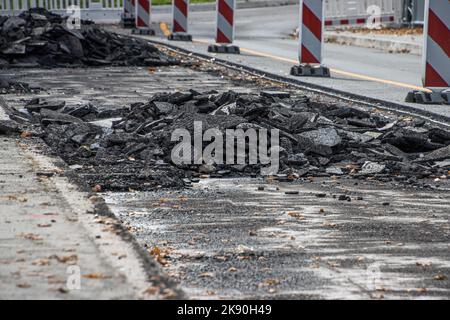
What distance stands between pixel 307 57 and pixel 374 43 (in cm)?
883

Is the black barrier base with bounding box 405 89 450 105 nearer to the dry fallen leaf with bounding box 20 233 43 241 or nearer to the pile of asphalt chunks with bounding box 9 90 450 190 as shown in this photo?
the pile of asphalt chunks with bounding box 9 90 450 190

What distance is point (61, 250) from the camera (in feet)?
19.4

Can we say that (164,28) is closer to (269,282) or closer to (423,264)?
(423,264)

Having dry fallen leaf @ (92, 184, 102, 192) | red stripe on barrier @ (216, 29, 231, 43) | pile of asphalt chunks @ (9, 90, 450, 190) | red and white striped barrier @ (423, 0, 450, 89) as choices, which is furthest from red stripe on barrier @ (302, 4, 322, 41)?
dry fallen leaf @ (92, 184, 102, 192)

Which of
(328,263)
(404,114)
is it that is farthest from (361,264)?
(404,114)

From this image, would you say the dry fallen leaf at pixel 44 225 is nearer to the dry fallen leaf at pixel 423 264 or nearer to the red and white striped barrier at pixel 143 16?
the dry fallen leaf at pixel 423 264

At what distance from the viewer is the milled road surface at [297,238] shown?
5.88 meters

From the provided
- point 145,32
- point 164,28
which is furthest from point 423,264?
point 164,28

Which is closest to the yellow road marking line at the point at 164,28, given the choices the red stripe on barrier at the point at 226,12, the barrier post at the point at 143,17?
the barrier post at the point at 143,17

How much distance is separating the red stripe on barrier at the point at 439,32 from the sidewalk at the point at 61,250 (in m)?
6.57

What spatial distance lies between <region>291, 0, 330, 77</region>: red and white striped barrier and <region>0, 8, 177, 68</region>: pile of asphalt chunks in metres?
2.67

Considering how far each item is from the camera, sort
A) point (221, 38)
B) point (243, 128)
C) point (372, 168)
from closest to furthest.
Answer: point (372, 168)
point (243, 128)
point (221, 38)
